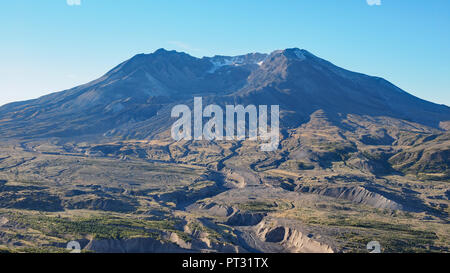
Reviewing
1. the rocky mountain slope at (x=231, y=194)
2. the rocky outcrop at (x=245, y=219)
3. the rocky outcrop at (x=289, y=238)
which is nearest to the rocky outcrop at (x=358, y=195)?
the rocky mountain slope at (x=231, y=194)

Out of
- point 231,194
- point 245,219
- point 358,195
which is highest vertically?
point 358,195

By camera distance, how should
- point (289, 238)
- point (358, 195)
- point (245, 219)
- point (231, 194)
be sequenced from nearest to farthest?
point (289, 238)
point (245, 219)
point (358, 195)
point (231, 194)

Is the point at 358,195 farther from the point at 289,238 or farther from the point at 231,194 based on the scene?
the point at 289,238

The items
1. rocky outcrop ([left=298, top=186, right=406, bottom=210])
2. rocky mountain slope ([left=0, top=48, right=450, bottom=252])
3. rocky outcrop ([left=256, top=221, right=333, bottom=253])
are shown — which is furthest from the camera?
rocky outcrop ([left=298, top=186, right=406, bottom=210])

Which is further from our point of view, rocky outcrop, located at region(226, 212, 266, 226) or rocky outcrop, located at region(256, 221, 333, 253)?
rocky outcrop, located at region(226, 212, 266, 226)

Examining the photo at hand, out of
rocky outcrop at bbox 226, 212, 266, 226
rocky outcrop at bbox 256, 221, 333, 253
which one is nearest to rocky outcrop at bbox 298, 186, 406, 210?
rocky outcrop at bbox 226, 212, 266, 226

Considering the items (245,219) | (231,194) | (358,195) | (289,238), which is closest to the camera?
(289,238)

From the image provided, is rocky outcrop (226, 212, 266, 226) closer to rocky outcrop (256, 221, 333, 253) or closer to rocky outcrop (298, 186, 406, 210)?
rocky outcrop (256, 221, 333, 253)

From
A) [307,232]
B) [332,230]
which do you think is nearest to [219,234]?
[307,232]

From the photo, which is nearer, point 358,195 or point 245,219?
point 245,219

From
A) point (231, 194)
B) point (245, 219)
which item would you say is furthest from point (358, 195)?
point (245, 219)
